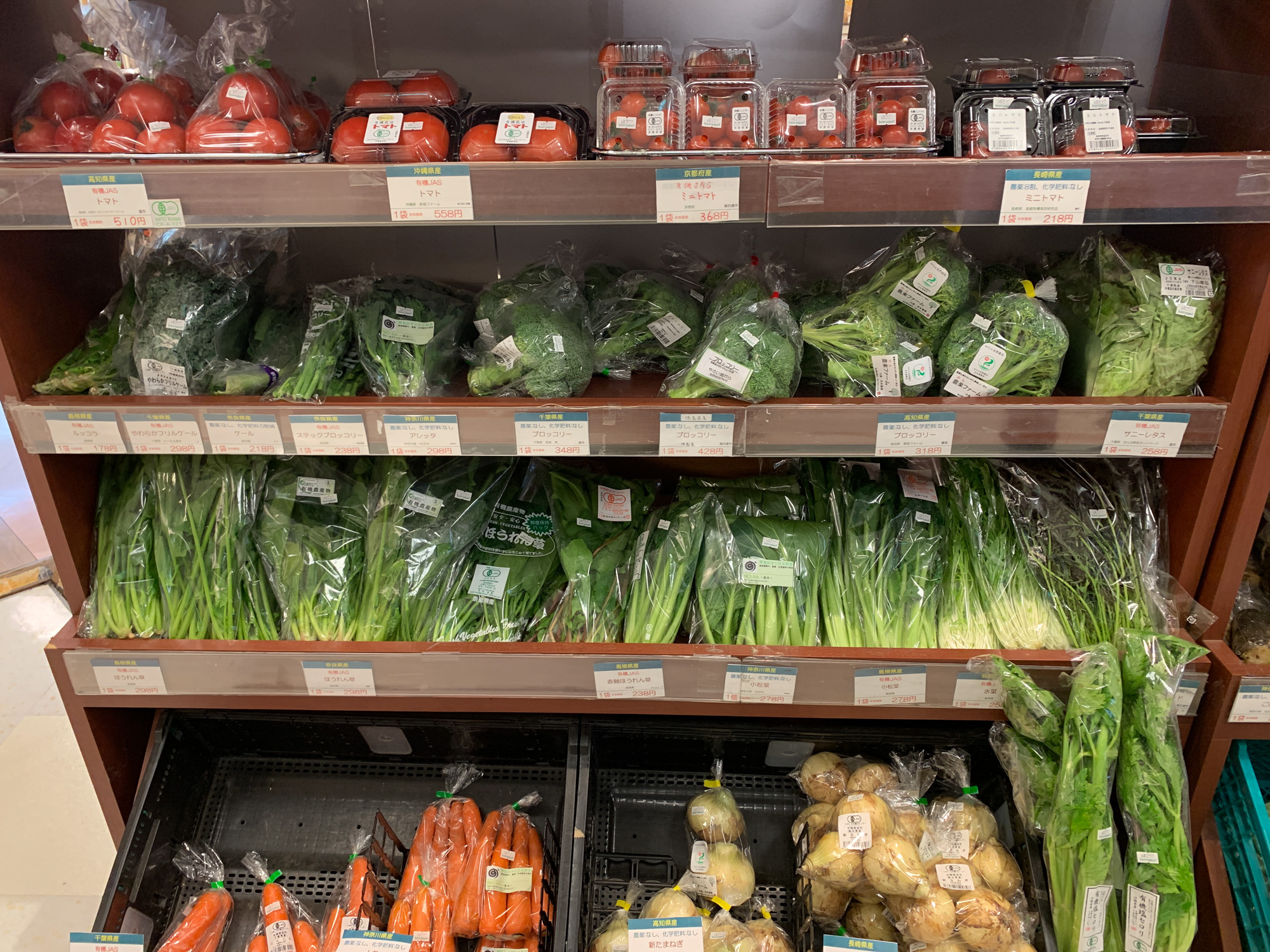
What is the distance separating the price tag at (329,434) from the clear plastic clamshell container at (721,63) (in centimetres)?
85

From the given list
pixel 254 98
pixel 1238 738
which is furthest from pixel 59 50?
pixel 1238 738

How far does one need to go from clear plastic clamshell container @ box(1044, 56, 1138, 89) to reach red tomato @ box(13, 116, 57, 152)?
67.4 inches

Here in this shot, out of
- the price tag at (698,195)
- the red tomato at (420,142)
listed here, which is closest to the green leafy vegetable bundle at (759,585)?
the price tag at (698,195)

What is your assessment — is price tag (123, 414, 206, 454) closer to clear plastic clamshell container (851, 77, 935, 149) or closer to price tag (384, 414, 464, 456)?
price tag (384, 414, 464, 456)

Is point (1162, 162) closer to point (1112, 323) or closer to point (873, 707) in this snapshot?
point (1112, 323)

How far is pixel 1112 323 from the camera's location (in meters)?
1.53

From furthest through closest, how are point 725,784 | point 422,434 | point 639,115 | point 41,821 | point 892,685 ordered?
point 41,821, point 725,784, point 892,685, point 422,434, point 639,115

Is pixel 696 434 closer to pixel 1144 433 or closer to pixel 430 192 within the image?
pixel 430 192

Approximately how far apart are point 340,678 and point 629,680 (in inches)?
22.7

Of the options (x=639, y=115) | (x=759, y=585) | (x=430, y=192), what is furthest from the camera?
(x=759, y=585)

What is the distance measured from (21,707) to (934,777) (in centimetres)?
288

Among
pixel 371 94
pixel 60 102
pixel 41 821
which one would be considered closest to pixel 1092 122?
pixel 371 94

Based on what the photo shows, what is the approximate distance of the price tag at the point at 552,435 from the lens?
4.85 ft

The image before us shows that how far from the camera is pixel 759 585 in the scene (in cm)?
174
